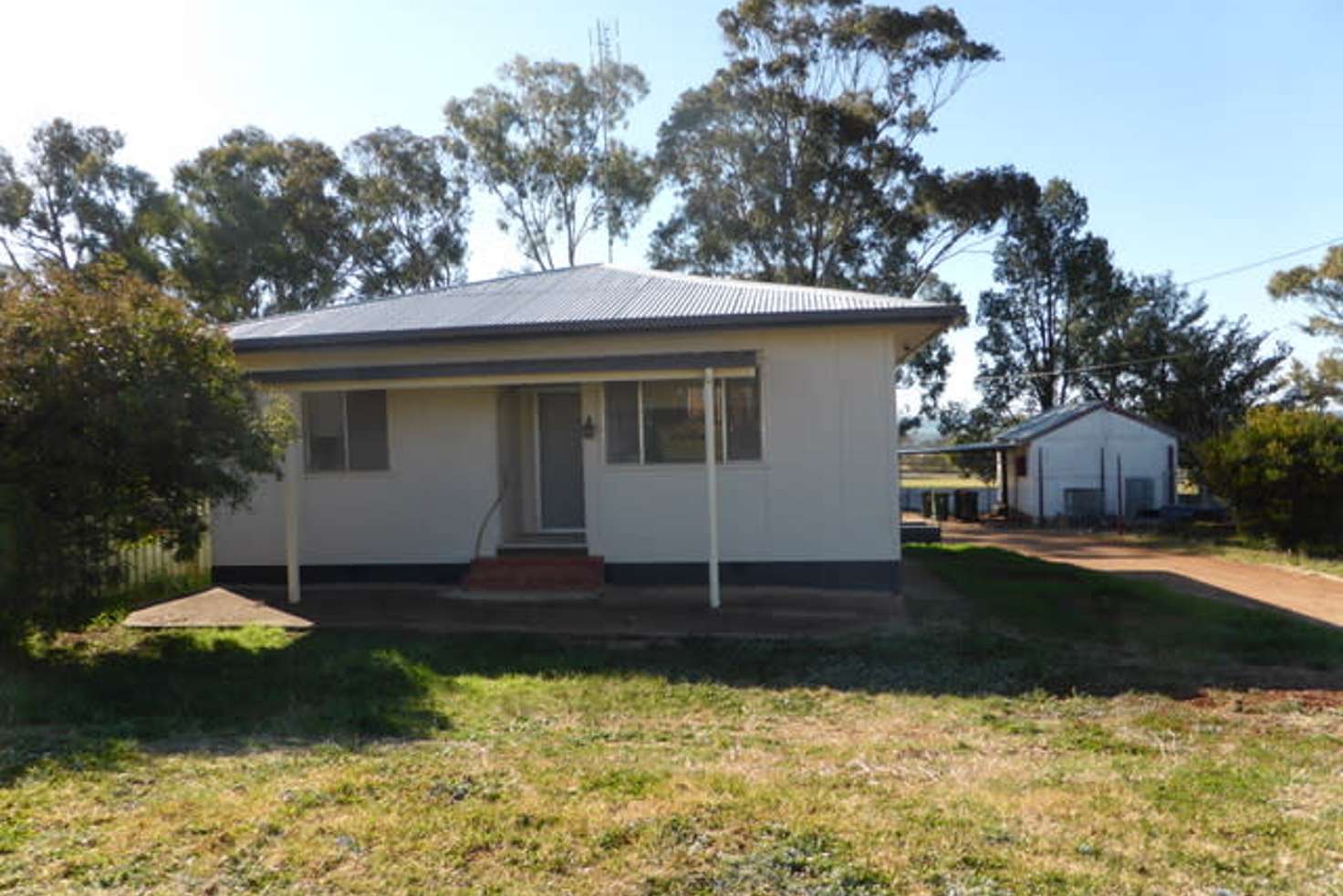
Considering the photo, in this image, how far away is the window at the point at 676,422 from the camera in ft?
34.3

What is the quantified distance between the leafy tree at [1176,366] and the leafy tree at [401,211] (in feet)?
83.6

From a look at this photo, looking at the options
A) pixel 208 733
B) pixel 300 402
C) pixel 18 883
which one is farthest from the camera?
pixel 300 402

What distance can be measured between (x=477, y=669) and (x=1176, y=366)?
33436 mm

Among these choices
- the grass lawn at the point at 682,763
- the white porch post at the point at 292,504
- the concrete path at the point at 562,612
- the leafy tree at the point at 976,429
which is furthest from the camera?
the leafy tree at the point at 976,429

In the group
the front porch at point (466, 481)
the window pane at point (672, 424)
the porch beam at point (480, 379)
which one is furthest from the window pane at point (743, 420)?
the window pane at point (672, 424)

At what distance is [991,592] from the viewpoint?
1100 centimetres

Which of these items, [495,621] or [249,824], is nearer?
[249,824]

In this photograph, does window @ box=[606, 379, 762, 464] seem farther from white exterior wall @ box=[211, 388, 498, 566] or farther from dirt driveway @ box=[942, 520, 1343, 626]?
dirt driveway @ box=[942, 520, 1343, 626]

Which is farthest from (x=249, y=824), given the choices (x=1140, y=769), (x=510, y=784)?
(x=1140, y=769)

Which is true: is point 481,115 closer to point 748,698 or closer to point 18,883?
point 748,698

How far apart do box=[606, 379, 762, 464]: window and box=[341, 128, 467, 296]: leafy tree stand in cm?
2195

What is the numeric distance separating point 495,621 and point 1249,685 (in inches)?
262

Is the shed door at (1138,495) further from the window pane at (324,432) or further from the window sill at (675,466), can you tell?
the window pane at (324,432)

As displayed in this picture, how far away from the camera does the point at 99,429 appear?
702 cm
